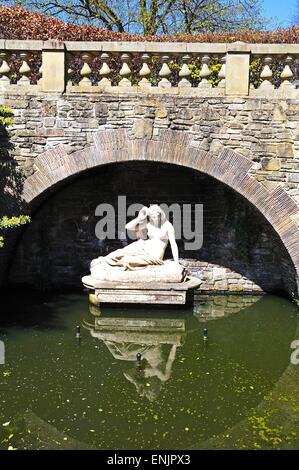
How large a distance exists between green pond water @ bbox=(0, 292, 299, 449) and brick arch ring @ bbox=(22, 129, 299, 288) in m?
1.72

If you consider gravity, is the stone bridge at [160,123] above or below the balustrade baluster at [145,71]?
below

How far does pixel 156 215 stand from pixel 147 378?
11.6 ft

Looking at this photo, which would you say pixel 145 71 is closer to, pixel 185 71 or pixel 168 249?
pixel 185 71

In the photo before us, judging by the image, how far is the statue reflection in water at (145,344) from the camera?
5764 millimetres

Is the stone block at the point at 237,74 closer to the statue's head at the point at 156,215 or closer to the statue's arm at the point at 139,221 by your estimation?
the statue's head at the point at 156,215

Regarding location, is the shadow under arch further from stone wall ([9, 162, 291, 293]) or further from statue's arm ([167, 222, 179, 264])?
stone wall ([9, 162, 291, 293])

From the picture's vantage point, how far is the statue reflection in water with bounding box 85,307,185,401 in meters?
5.76

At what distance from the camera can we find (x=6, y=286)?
973cm

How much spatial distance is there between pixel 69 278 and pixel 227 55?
510cm

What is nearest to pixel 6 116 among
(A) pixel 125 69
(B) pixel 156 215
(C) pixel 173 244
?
(A) pixel 125 69

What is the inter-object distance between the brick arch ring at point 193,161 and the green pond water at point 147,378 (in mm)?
1725

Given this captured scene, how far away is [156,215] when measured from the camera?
343 inches

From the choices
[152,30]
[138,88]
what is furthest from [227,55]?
[152,30]

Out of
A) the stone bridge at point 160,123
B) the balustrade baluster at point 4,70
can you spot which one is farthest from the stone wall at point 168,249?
the balustrade baluster at point 4,70
